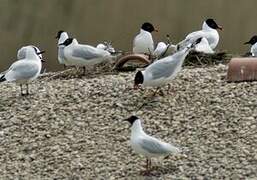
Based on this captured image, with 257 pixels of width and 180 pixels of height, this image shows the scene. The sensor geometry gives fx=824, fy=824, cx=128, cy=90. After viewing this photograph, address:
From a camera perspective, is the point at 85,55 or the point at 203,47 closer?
the point at 85,55

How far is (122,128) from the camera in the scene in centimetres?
656

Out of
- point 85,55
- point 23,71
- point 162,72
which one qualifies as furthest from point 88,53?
point 162,72

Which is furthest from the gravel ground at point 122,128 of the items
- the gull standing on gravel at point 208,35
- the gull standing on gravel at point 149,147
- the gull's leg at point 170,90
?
the gull standing on gravel at point 208,35

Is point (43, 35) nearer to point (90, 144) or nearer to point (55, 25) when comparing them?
point (55, 25)

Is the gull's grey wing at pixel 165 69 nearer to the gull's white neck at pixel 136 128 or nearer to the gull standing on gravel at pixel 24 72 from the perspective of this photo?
the gull's white neck at pixel 136 128

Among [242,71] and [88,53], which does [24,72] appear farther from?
[242,71]

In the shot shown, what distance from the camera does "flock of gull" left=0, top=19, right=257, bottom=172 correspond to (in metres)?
5.67

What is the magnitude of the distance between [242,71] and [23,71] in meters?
1.98

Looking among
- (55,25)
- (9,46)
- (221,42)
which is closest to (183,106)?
(221,42)

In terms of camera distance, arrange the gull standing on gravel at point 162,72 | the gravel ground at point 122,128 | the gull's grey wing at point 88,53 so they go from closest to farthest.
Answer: the gravel ground at point 122,128, the gull standing on gravel at point 162,72, the gull's grey wing at point 88,53

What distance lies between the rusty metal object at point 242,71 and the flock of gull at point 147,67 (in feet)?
1.40

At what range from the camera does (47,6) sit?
18.4 m

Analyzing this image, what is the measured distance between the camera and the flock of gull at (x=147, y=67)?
567 centimetres

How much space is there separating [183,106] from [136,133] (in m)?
1.12
